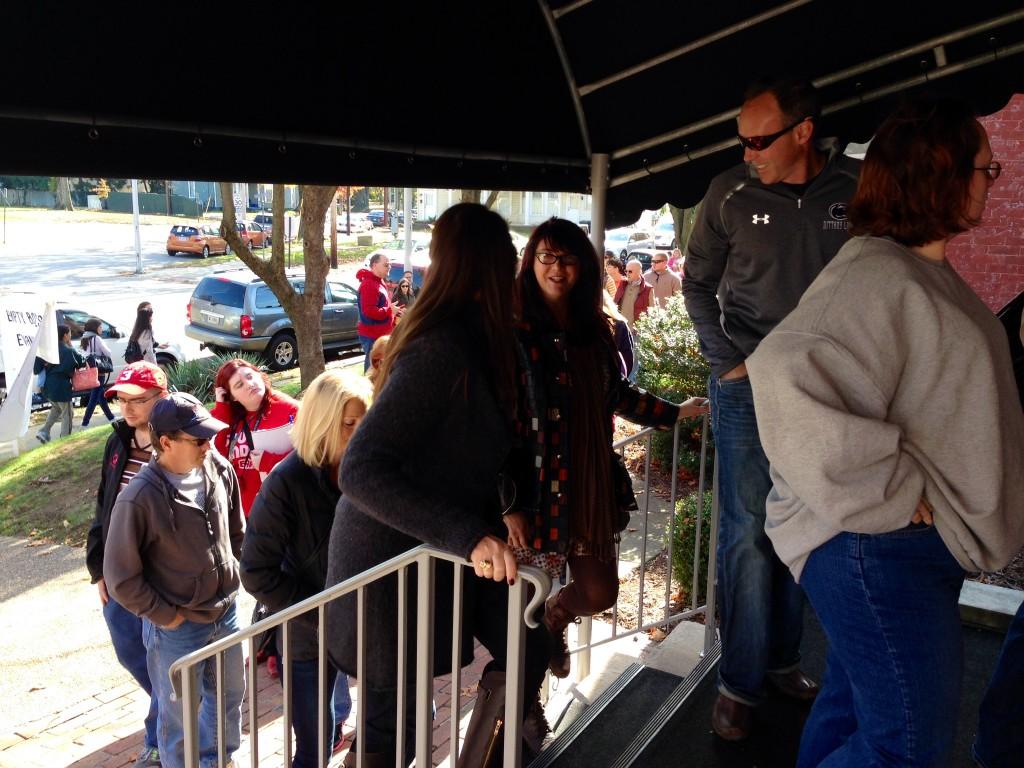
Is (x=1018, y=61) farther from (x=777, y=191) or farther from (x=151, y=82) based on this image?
(x=151, y=82)

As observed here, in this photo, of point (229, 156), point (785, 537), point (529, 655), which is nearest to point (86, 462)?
point (229, 156)

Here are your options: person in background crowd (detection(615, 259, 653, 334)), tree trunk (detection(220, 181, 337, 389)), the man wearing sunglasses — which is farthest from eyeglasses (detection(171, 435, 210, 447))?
tree trunk (detection(220, 181, 337, 389))

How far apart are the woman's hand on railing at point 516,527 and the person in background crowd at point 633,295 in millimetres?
9501

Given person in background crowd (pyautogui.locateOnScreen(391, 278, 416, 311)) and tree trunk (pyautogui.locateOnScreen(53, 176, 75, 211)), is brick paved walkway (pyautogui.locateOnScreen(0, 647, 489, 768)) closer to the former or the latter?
person in background crowd (pyautogui.locateOnScreen(391, 278, 416, 311))

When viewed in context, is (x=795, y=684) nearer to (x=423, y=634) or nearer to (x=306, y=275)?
(x=423, y=634)

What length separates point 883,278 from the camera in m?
1.73

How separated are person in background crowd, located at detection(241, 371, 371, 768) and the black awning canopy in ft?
2.78

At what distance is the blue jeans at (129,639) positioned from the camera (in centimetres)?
454

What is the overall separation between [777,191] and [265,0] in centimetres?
159

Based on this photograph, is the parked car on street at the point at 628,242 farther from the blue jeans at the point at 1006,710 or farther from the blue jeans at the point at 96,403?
the blue jeans at the point at 1006,710

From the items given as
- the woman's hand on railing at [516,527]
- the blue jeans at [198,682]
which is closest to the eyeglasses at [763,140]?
the woman's hand on railing at [516,527]

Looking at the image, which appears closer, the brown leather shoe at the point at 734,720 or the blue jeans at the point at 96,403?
the brown leather shoe at the point at 734,720

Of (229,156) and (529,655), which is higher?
(229,156)

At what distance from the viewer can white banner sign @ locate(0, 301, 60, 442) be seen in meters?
12.2
